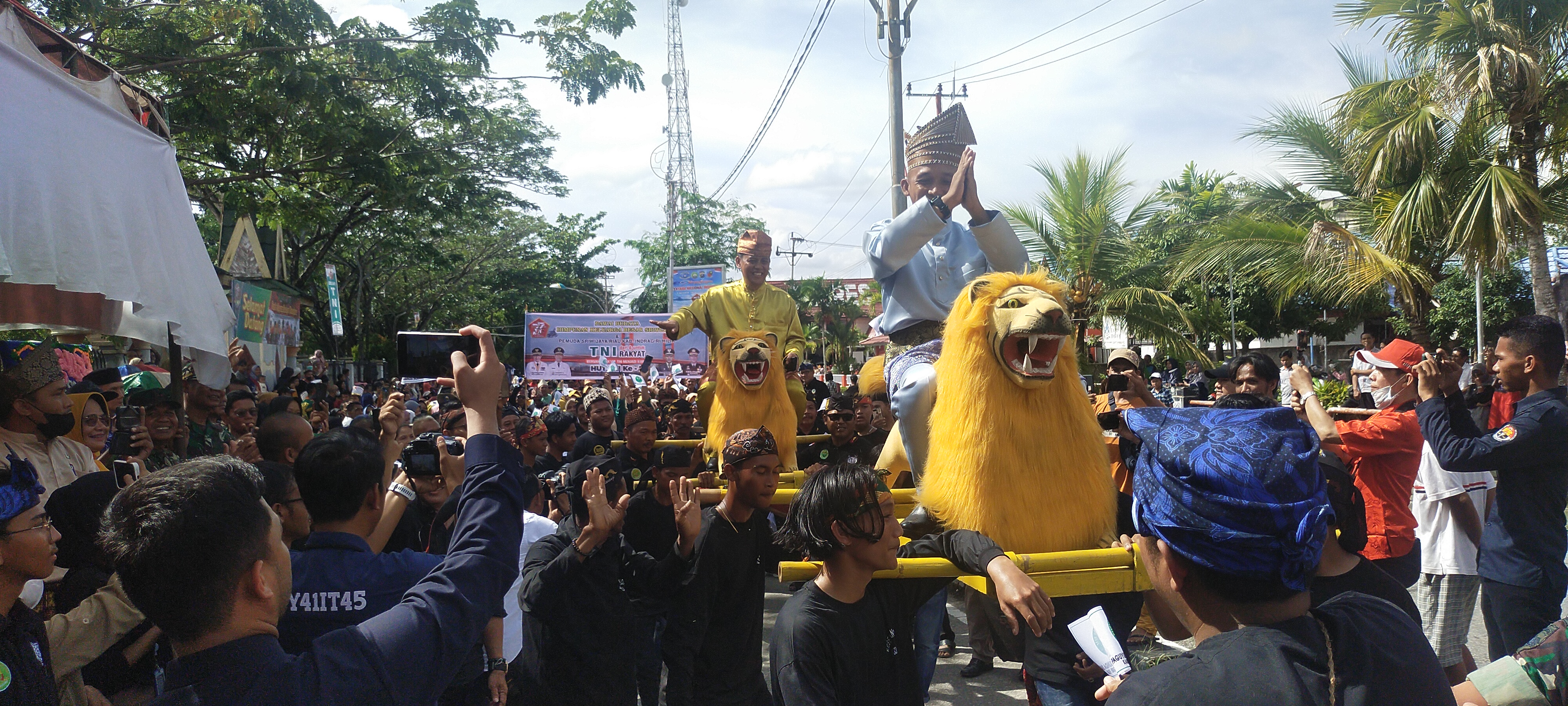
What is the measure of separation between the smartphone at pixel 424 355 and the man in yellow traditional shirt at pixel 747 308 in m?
2.08

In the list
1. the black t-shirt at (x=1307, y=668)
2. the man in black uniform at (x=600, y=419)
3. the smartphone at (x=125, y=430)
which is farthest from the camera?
the man in black uniform at (x=600, y=419)

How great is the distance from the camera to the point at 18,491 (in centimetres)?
192

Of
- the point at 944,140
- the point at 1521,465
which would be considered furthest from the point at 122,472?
the point at 1521,465

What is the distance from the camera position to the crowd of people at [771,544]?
1.34 metres

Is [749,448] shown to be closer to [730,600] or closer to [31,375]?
[730,600]

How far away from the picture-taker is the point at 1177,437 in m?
1.38

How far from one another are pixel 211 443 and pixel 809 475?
197 inches

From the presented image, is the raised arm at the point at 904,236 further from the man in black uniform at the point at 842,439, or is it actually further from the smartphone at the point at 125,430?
the smartphone at the point at 125,430

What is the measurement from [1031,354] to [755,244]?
2.51 metres

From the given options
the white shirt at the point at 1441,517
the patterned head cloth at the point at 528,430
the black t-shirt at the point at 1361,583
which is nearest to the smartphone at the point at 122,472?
the patterned head cloth at the point at 528,430

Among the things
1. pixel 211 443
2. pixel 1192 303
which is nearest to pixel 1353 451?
pixel 211 443

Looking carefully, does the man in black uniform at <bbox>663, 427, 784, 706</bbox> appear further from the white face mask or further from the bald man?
the white face mask

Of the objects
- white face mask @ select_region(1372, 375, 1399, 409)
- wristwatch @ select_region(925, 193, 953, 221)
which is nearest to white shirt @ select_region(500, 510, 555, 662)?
wristwatch @ select_region(925, 193, 953, 221)

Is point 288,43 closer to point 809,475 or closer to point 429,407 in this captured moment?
point 429,407
